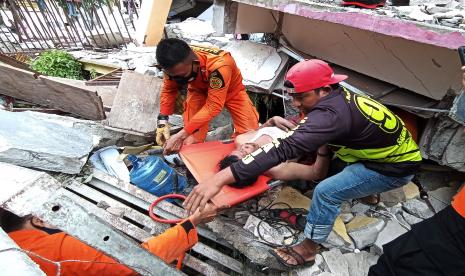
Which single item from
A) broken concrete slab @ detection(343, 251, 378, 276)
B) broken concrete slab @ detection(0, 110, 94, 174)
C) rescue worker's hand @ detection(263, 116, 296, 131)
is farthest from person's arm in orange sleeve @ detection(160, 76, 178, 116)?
broken concrete slab @ detection(343, 251, 378, 276)

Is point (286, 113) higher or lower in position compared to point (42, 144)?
lower

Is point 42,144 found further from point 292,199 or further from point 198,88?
point 292,199

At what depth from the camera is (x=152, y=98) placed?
475 cm

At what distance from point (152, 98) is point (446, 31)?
352 cm

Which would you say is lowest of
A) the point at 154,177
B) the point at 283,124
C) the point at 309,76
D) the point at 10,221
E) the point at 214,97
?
the point at 154,177

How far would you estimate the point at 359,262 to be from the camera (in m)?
2.97

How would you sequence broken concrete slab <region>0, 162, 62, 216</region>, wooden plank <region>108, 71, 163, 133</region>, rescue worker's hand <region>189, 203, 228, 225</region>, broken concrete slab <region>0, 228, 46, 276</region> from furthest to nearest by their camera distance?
wooden plank <region>108, 71, 163, 133</region> → rescue worker's hand <region>189, 203, 228, 225</region> → broken concrete slab <region>0, 162, 62, 216</region> → broken concrete slab <region>0, 228, 46, 276</region>

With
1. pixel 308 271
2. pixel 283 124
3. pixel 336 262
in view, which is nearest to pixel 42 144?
pixel 283 124

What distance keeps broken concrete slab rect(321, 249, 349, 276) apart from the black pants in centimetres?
79

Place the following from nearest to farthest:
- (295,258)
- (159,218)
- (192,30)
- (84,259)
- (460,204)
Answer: (460,204), (84,259), (295,258), (159,218), (192,30)

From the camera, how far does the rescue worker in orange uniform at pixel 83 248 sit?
84.4 inches

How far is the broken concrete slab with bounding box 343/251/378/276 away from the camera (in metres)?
2.89

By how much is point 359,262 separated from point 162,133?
2.60 m

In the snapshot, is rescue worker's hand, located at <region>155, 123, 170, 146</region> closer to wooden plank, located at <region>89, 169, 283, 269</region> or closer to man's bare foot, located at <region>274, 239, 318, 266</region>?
wooden plank, located at <region>89, 169, 283, 269</region>
